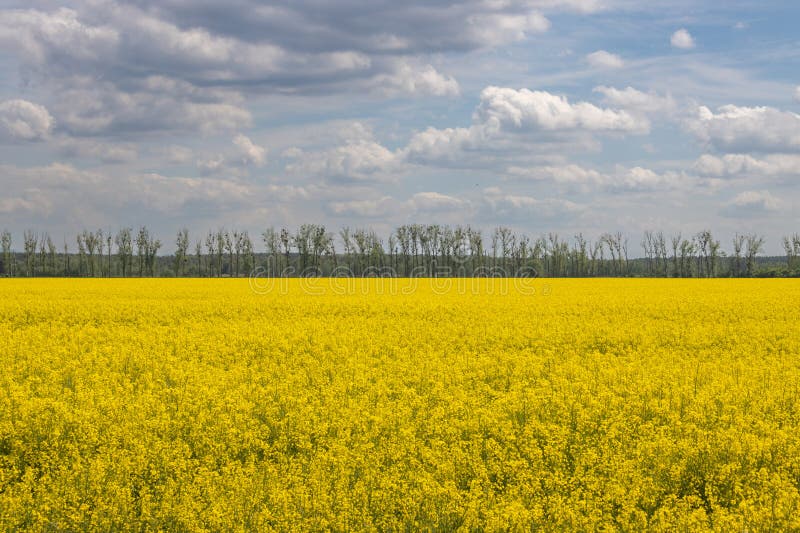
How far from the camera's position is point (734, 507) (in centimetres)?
687

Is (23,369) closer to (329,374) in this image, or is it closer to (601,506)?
(329,374)

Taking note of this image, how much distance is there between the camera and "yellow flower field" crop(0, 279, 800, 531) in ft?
21.6

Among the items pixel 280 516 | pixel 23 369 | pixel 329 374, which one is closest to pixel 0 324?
pixel 23 369

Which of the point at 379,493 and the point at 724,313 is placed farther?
the point at 724,313

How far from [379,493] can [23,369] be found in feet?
32.6

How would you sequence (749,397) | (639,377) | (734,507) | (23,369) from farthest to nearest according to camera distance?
(23,369) → (639,377) → (749,397) → (734,507)

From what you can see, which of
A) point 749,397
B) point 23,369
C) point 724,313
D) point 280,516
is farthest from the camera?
point 724,313

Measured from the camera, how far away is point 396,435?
28.2 ft

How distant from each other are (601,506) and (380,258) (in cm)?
12200

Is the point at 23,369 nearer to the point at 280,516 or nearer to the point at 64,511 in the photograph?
the point at 64,511

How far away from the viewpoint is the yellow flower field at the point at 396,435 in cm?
657

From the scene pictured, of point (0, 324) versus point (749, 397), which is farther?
point (0, 324)

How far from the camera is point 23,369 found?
43.5 ft

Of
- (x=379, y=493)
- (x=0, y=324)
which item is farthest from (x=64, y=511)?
(x=0, y=324)
